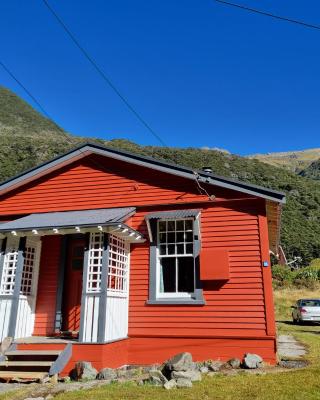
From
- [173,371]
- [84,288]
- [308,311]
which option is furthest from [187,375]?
[308,311]

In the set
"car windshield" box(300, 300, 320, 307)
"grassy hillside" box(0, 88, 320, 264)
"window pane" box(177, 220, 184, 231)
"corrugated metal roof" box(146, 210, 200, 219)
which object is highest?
"grassy hillside" box(0, 88, 320, 264)

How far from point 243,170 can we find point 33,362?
47.9 m

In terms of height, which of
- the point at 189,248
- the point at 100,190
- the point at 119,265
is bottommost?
the point at 119,265

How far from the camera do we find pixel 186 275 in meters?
9.86

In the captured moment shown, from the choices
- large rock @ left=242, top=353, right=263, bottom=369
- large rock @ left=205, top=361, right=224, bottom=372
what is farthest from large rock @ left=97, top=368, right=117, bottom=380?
large rock @ left=242, top=353, right=263, bottom=369

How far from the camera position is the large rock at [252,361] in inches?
321

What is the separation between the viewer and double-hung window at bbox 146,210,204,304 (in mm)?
9703

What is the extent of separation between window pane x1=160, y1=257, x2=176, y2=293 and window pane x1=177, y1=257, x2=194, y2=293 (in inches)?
5.9

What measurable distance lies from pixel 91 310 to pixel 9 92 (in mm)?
98076

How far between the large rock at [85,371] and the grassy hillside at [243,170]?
37443mm

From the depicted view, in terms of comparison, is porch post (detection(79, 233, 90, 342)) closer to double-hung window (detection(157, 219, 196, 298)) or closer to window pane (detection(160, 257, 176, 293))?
double-hung window (detection(157, 219, 196, 298))

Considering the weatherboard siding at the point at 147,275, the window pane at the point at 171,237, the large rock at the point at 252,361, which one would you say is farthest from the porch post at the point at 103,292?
the large rock at the point at 252,361

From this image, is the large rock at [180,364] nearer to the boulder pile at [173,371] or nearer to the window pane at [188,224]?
the boulder pile at [173,371]

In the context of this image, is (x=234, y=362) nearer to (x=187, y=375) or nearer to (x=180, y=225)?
(x=187, y=375)
